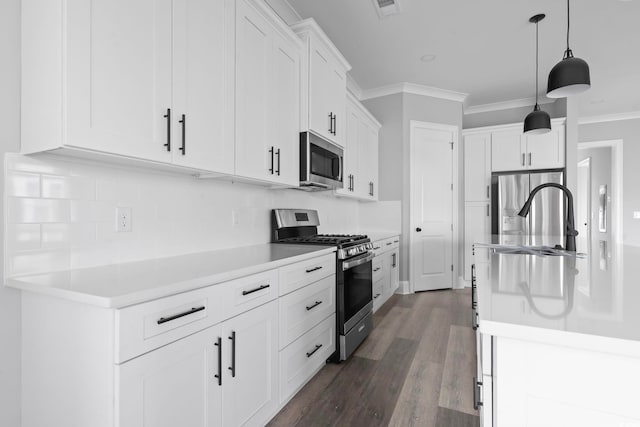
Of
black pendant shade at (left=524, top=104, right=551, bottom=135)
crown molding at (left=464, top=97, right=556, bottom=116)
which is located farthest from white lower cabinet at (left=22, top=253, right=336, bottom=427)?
crown molding at (left=464, top=97, right=556, bottom=116)

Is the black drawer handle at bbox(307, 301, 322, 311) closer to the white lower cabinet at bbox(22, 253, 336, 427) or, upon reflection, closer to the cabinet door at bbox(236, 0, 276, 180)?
the white lower cabinet at bbox(22, 253, 336, 427)

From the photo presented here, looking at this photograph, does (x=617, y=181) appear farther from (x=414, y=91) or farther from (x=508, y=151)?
(x=414, y=91)

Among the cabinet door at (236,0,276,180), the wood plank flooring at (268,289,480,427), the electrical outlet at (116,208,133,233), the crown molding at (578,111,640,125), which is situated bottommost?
the wood plank flooring at (268,289,480,427)

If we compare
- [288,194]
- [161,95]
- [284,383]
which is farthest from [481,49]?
[284,383]

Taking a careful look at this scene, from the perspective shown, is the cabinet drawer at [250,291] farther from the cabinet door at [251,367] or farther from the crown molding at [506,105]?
the crown molding at [506,105]

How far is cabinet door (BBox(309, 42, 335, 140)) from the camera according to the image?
2.54 metres

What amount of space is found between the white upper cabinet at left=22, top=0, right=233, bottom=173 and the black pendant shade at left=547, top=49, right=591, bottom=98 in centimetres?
Answer: 214

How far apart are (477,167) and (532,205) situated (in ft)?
3.09

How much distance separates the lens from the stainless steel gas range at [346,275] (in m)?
2.34

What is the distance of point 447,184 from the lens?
472 centimetres

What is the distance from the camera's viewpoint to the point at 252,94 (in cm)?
197

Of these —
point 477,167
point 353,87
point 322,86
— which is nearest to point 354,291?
point 322,86

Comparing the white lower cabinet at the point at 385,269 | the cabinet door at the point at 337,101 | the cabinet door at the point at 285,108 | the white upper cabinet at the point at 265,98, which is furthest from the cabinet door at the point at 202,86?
the white lower cabinet at the point at 385,269

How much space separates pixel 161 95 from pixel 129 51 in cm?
19
